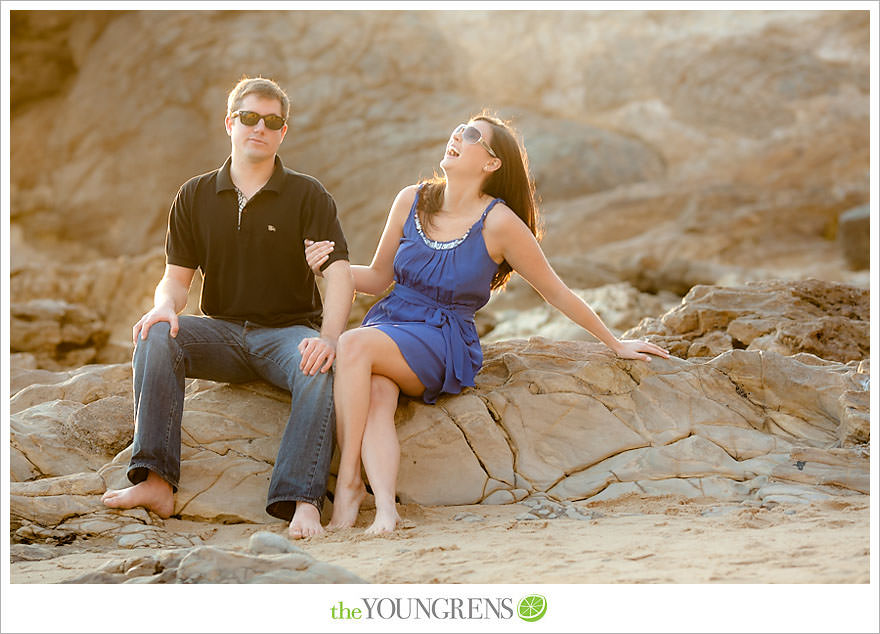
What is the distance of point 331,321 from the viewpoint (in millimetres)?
3918

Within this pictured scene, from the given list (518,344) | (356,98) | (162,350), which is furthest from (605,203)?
(162,350)

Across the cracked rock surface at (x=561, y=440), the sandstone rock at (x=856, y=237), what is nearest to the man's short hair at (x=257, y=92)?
the cracked rock surface at (x=561, y=440)

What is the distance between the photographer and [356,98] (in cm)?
1866

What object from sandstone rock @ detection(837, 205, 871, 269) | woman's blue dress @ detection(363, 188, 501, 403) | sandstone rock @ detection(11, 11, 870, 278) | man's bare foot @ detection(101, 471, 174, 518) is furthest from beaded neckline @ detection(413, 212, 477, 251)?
sandstone rock @ detection(11, 11, 870, 278)

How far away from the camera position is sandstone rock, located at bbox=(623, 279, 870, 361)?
5422 millimetres

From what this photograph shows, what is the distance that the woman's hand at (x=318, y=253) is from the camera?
4035mm

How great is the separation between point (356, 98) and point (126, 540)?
16.0 metres

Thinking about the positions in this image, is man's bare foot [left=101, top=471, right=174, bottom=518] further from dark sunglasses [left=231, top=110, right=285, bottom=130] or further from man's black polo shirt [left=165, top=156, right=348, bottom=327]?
dark sunglasses [left=231, top=110, right=285, bottom=130]

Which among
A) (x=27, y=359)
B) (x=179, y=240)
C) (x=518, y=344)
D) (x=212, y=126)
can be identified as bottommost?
(x=27, y=359)

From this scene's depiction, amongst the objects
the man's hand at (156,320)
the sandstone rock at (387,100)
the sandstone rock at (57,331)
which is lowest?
the sandstone rock at (57,331)

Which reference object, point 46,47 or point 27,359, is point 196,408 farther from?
point 46,47

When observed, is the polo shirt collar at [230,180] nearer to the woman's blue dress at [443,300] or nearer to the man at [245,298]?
the man at [245,298]

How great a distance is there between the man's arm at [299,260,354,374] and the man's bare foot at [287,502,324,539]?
21.2 inches

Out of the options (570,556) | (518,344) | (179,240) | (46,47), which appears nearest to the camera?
(570,556)
